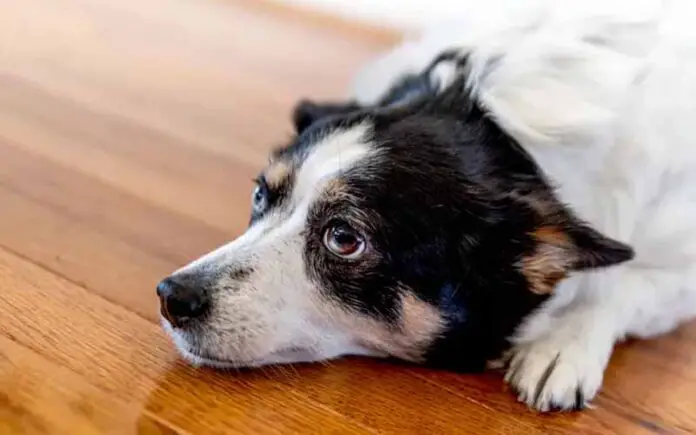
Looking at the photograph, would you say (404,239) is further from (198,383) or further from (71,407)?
(71,407)

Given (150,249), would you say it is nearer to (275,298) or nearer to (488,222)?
(275,298)

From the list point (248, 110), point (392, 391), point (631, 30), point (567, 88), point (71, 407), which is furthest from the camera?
point (248, 110)

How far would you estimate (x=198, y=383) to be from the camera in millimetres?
1684

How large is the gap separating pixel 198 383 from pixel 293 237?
11.9 inches

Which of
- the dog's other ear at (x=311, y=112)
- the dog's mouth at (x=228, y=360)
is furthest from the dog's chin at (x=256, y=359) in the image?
the dog's other ear at (x=311, y=112)

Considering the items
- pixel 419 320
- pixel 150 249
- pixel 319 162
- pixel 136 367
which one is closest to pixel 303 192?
pixel 319 162

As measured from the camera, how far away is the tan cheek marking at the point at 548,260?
1661mm

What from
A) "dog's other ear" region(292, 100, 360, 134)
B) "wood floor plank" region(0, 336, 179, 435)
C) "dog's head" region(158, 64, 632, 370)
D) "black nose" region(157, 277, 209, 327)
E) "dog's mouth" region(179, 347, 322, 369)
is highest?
"dog's other ear" region(292, 100, 360, 134)

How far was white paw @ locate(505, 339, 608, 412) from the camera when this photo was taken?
172cm

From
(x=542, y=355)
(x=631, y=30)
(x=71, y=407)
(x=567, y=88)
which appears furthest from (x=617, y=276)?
(x=71, y=407)

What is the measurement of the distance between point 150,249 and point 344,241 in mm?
610

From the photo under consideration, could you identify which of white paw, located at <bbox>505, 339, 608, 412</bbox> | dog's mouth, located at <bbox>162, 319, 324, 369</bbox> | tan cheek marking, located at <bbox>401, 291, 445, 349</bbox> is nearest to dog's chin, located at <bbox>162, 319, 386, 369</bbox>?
dog's mouth, located at <bbox>162, 319, 324, 369</bbox>

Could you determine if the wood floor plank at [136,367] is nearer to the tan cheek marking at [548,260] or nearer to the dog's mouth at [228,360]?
the dog's mouth at [228,360]

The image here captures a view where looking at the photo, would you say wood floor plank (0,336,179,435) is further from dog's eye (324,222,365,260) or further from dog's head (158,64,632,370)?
dog's eye (324,222,365,260)
